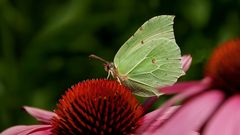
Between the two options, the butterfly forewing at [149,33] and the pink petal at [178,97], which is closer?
the pink petal at [178,97]

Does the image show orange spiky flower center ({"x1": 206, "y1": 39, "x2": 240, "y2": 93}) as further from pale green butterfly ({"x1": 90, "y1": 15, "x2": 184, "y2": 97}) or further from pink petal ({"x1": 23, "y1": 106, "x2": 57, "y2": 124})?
pink petal ({"x1": 23, "y1": 106, "x2": 57, "y2": 124})

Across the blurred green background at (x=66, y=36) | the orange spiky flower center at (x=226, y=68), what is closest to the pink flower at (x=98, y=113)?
the orange spiky flower center at (x=226, y=68)

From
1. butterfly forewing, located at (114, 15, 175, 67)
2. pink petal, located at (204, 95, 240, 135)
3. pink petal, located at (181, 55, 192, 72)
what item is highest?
butterfly forewing, located at (114, 15, 175, 67)

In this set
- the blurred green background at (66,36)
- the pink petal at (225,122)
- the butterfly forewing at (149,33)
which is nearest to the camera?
the pink petal at (225,122)

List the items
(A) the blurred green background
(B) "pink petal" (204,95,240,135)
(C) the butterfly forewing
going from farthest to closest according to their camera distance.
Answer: (A) the blurred green background → (C) the butterfly forewing → (B) "pink petal" (204,95,240,135)

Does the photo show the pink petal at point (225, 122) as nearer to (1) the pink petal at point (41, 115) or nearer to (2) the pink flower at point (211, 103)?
(2) the pink flower at point (211, 103)

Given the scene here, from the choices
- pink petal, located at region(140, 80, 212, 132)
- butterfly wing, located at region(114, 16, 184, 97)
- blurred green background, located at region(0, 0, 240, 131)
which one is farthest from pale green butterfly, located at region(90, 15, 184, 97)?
blurred green background, located at region(0, 0, 240, 131)

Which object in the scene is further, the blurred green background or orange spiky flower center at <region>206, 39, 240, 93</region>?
the blurred green background
